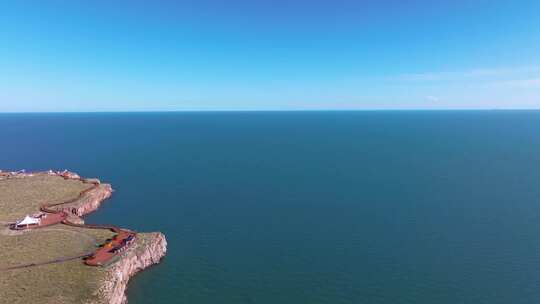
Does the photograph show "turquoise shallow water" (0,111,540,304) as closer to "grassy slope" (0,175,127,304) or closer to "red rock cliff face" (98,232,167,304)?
"red rock cliff face" (98,232,167,304)

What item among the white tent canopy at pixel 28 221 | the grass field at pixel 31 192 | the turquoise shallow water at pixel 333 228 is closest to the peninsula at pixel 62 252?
the white tent canopy at pixel 28 221

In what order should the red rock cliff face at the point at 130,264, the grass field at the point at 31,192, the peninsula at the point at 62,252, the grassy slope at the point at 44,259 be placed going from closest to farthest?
1. the grassy slope at the point at 44,259
2. the peninsula at the point at 62,252
3. the red rock cliff face at the point at 130,264
4. the grass field at the point at 31,192

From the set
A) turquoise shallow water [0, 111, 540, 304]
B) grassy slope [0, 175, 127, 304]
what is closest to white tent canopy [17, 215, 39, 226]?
grassy slope [0, 175, 127, 304]

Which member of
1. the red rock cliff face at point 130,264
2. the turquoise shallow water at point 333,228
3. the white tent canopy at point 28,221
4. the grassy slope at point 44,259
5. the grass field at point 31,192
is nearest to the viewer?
the grassy slope at point 44,259

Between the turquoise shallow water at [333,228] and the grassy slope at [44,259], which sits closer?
the grassy slope at [44,259]

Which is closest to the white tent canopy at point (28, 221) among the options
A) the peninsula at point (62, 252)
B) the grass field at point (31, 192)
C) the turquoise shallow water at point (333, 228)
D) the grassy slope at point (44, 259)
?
the peninsula at point (62, 252)

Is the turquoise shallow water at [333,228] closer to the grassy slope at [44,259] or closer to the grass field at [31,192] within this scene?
the grassy slope at [44,259]

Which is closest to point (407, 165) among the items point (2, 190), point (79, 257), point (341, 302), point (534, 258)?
point (534, 258)

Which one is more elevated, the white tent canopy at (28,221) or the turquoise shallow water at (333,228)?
the white tent canopy at (28,221)

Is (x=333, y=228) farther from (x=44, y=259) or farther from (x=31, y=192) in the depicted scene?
(x=31, y=192)
